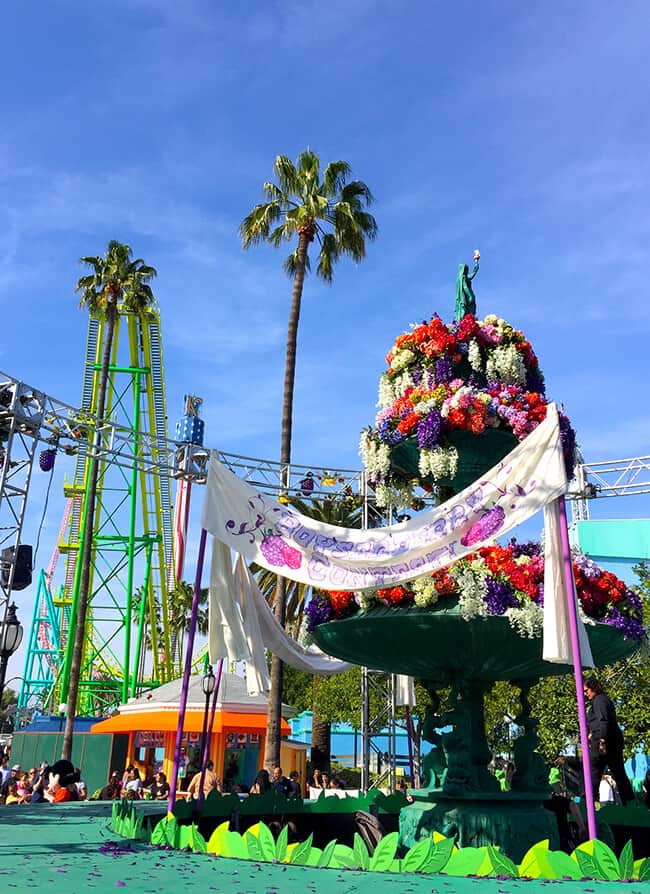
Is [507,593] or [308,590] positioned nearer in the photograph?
[507,593]

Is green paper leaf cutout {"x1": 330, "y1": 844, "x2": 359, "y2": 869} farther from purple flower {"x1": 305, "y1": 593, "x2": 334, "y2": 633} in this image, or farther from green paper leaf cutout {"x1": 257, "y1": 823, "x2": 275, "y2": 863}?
purple flower {"x1": 305, "y1": 593, "x2": 334, "y2": 633}

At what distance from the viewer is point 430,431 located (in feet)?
26.8

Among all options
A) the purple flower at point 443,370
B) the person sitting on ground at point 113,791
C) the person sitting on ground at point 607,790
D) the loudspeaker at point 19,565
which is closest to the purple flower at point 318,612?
the purple flower at point 443,370

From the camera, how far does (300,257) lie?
20.9 metres

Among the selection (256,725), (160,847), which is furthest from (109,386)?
(160,847)

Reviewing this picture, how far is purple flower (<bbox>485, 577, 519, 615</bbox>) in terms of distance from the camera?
7.04m

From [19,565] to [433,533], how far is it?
787 centimetres

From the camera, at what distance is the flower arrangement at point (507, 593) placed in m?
7.05

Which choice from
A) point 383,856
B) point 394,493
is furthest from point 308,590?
point 383,856

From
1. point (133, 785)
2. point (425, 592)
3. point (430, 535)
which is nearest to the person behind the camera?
point (425, 592)

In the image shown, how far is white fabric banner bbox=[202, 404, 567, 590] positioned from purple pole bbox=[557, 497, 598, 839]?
374mm

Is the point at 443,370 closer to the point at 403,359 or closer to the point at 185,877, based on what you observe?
the point at 403,359

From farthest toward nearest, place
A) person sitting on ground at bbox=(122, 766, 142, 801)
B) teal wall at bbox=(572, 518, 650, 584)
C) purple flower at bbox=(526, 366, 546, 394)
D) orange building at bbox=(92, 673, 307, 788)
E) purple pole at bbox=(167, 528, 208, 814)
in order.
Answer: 1. teal wall at bbox=(572, 518, 650, 584)
2. orange building at bbox=(92, 673, 307, 788)
3. person sitting on ground at bbox=(122, 766, 142, 801)
4. purple flower at bbox=(526, 366, 546, 394)
5. purple pole at bbox=(167, 528, 208, 814)

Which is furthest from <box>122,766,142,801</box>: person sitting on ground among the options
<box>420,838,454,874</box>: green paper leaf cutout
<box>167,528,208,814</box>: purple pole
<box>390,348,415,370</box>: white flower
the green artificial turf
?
<box>420,838,454,874</box>: green paper leaf cutout
